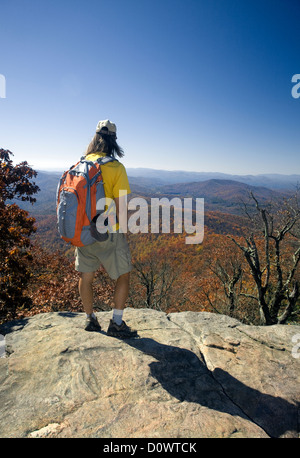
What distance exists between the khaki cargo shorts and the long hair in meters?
1.10

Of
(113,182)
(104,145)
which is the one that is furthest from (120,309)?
(104,145)

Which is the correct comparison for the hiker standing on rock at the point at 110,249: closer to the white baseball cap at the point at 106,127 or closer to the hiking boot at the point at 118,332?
the white baseball cap at the point at 106,127

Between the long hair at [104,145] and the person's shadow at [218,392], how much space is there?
2.63 metres

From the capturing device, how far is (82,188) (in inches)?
94.9

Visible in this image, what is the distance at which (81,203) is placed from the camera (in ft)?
7.93

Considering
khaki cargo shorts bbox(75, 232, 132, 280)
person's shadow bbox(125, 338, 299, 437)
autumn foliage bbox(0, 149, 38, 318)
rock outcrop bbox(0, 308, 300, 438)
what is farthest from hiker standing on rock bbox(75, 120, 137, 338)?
autumn foliage bbox(0, 149, 38, 318)

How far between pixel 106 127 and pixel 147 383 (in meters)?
3.03

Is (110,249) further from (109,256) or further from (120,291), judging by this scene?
(120,291)

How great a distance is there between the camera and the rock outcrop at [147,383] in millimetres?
1822

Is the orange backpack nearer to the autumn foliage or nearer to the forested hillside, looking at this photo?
the autumn foliage

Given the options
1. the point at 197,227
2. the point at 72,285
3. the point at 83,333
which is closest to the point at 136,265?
the point at 72,285

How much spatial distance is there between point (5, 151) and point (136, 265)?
13.0 meters

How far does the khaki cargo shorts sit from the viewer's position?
2770 millimetres

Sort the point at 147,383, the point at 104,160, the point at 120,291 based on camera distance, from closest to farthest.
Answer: the point at 147,383
the point at 104,160
the point at 120,291
